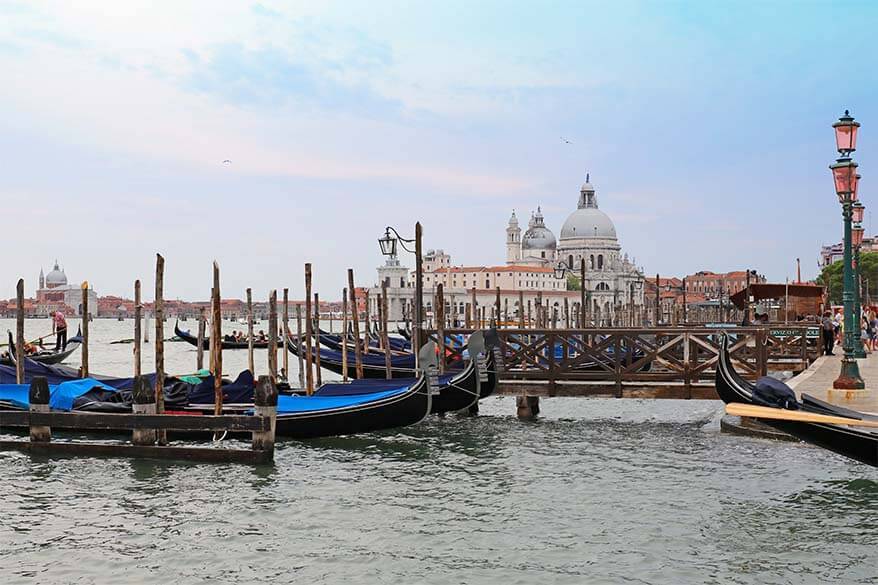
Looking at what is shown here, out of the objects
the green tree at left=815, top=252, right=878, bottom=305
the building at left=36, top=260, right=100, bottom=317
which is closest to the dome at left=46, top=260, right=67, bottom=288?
the building at left=36, top=260, right=100, bottom=317

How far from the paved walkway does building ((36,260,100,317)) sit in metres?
A: 110

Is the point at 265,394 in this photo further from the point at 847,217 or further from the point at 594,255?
the point at 594,255

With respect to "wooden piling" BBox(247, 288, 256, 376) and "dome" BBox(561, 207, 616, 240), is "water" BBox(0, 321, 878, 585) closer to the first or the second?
"wooden piling" BBox(247, 288, 256, 376)

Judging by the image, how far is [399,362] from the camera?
15.6 m

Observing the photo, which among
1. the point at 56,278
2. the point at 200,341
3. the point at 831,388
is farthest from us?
the point at 56,278

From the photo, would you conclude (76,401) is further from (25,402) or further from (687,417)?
(687,417)

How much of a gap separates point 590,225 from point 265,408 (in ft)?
342

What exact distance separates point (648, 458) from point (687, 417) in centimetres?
355

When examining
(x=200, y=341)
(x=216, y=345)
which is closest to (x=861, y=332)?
(x=200, y=341)

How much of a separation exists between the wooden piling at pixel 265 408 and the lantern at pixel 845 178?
525cm

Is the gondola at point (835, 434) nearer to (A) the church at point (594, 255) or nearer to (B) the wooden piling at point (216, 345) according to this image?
(B) the wooden piling at point (216, 345)

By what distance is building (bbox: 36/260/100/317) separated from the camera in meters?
120

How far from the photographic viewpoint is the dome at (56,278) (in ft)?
460

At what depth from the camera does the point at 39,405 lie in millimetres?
9203
